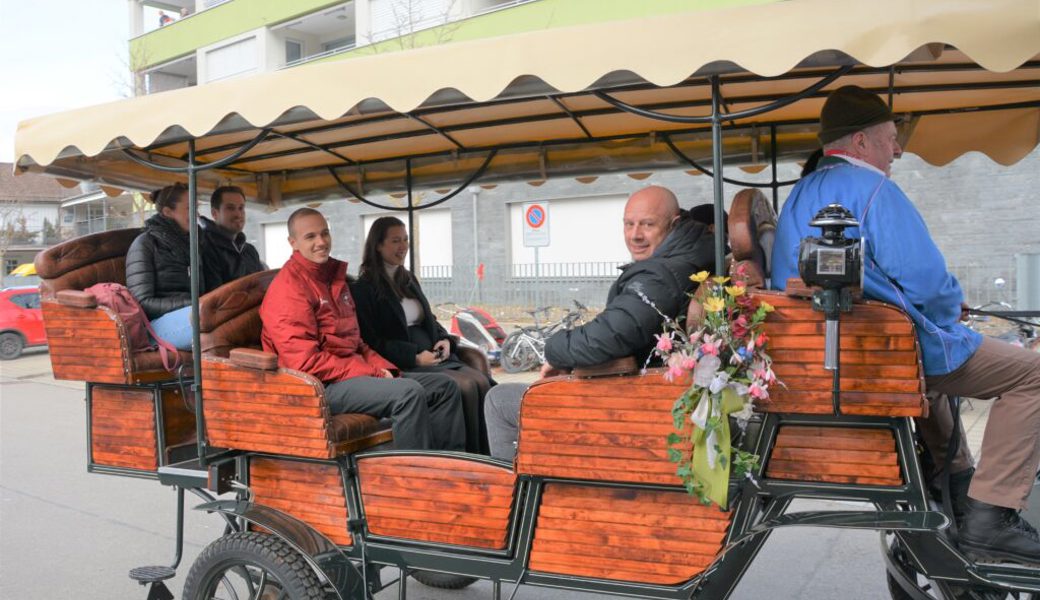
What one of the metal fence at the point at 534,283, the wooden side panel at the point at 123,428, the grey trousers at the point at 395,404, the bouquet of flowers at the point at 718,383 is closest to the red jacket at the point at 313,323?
the grey trousers at the point at 395,404

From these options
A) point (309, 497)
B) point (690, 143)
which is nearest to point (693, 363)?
point (309, 497)

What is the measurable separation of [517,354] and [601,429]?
9.15m

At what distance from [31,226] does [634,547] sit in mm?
54010

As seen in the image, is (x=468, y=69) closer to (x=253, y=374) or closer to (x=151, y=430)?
(x=253, y=374)

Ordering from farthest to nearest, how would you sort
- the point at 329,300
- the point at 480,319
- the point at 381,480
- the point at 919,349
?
the point at 480,319 < the point at 329,300 < the point at 381,480 < the point at 919,349

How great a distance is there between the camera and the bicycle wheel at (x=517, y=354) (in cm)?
1190

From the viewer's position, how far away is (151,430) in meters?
4.13

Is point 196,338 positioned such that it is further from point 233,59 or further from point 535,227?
point 233,59

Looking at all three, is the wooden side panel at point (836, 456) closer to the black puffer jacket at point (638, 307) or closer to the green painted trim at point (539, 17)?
the black puffer jacket at point (638, 307)

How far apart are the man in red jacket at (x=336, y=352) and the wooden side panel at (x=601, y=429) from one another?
34.9 inches

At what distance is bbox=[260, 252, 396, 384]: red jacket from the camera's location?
12.3 ft

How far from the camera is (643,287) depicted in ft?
9.62

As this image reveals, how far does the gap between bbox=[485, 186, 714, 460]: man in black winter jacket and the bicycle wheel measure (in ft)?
28.1

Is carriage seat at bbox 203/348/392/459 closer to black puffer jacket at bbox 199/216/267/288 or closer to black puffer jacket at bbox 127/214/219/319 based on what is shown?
black puffer jacket at bbox 127/214/219/319
